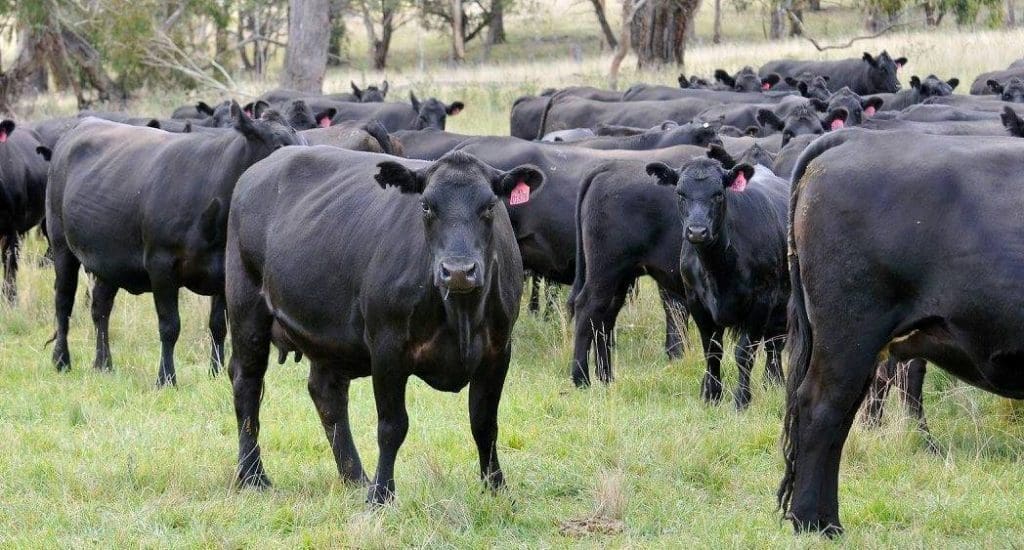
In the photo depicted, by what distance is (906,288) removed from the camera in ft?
17.4

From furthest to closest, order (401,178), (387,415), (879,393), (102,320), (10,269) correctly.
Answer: (10,269), (102,320), (879,393), (387,415), (401,178)

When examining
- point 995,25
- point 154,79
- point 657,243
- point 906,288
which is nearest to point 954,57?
point 995,25

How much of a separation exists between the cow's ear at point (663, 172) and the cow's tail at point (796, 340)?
3.10 m

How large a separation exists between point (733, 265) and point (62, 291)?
545cm

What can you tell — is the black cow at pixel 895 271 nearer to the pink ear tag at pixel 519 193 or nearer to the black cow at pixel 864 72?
the pink ear tag at pixel 519 193

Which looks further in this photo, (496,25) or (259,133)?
(496,25)

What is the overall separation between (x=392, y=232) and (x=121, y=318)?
21.6 feet

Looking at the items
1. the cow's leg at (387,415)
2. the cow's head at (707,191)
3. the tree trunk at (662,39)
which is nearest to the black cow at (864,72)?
the tree trunk at (662,39)

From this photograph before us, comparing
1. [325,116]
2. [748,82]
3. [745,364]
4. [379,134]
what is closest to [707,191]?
[745,364]

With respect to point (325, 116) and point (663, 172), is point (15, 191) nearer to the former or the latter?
point (325, 116)

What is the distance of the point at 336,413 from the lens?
6750 millimetres

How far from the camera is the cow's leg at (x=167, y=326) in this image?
9402mm

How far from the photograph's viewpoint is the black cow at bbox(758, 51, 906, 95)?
86.1 feet

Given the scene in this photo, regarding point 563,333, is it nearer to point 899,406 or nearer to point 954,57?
point 899,406
